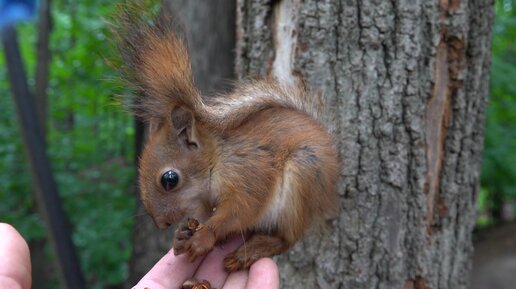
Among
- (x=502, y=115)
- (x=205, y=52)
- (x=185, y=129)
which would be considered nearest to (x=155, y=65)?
(x=185, y=129)

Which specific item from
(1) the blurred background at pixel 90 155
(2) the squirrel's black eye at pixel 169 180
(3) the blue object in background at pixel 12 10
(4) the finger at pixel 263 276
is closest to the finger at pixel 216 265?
(4) the finger at pixel 263 276

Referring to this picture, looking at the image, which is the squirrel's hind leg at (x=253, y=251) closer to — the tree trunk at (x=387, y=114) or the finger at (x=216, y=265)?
the finger at (x=216, y=265)

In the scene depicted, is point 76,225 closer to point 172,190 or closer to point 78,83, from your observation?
point 78,83

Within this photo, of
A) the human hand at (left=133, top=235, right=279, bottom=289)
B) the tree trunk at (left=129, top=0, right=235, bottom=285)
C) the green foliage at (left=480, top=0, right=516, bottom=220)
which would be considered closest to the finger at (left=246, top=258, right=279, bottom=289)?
the human hand at (left=133, top=235, right=279, bottom=289)

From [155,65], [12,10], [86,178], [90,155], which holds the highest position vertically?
[12,10]

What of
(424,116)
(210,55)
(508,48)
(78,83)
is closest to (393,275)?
(424,116)

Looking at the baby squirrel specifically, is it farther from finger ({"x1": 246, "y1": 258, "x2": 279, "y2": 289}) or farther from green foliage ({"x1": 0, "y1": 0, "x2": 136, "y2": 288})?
green foliage ({"x1": 0, "y1": 0, "x2": 136, "y2": 288})

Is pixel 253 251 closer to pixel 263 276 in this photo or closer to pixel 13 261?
pixel 263 276
